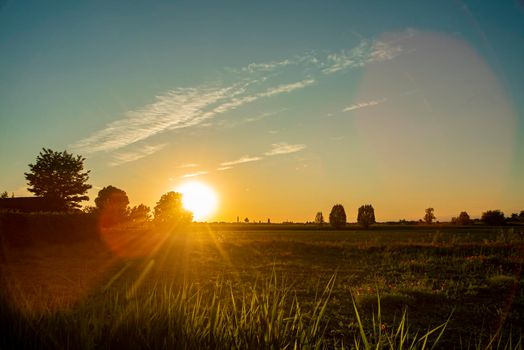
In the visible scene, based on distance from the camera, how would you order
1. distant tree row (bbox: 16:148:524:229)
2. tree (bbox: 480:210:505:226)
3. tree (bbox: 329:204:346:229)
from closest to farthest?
distant tree row (bbox: 16:148:524:229), tree (bbox: 480:210:505:226), tree (bbox: 329:204:346:229)

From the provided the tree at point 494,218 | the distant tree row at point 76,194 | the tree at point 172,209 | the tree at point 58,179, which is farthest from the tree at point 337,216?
the tree at point 58,179

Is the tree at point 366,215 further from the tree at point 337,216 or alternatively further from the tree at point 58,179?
the tree at point 58,179

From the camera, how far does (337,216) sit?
344 ft

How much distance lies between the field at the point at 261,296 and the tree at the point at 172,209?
286 ft

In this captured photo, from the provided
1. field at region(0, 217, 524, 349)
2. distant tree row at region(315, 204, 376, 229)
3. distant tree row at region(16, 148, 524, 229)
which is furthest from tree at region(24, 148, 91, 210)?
distant tree row at region(315, 204, 376, 229)

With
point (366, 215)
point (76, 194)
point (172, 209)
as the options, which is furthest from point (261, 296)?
point (172, 209)

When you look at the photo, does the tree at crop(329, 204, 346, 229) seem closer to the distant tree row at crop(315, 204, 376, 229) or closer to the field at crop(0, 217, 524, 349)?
the distant tree row at crop(315, 204, 376, 229)

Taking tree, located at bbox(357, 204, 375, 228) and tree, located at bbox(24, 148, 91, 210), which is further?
tree, located at bbox(357, 204, 375, 228)

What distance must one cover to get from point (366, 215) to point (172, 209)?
54084 millimetres

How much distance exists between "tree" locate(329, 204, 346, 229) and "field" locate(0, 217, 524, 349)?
7411cm

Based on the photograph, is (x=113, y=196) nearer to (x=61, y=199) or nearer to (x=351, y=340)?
(x=61, y=199)

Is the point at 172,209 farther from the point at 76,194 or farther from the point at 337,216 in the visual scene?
the point at 76,194

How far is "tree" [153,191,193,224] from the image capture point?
120 meters

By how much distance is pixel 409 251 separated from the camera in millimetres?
23672
